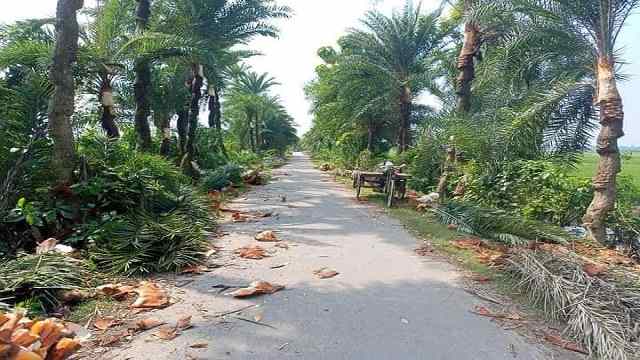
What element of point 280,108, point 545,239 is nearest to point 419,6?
point 545,239

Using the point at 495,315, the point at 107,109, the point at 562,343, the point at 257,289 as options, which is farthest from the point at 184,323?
the point at 107,109

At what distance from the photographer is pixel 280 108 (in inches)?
1622

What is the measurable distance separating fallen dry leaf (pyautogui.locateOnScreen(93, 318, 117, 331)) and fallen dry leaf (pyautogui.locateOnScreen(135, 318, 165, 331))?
21 cm

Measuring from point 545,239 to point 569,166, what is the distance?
9.77 ft

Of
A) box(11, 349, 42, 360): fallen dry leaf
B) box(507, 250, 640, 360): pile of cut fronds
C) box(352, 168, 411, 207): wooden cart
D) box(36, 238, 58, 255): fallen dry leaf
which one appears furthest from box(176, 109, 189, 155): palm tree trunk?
box(11, 349, 42, 360): fallen dry leaf

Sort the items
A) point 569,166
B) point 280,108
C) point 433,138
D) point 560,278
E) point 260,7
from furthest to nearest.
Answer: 1. point 280,108
2. point 260,7
3. point 433,138
4. point 569,166
5. point 560,278

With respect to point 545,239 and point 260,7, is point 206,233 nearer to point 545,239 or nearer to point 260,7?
point 545,239

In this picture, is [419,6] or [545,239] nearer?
[545,239]

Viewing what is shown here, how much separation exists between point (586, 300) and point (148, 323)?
353 cm

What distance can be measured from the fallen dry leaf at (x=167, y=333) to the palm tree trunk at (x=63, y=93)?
3509 mm

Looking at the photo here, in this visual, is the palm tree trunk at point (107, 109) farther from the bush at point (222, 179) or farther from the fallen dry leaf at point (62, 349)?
the fallen dry leaf at point (62, 349)

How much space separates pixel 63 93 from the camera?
5.90m

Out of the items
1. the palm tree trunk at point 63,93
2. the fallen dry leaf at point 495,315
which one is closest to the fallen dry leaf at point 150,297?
the palm tree trunk at point 63,93

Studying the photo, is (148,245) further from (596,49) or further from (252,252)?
(596,49)
